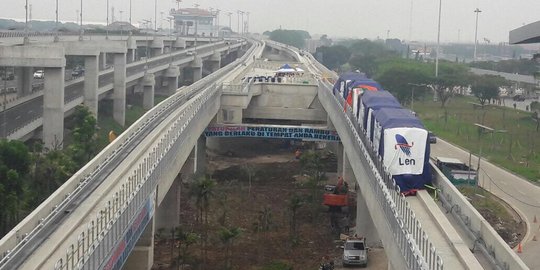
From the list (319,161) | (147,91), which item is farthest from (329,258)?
(147,91)

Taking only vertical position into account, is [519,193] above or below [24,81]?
below

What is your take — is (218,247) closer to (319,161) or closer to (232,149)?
(319,161)

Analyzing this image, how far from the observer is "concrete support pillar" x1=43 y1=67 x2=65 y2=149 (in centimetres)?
4344

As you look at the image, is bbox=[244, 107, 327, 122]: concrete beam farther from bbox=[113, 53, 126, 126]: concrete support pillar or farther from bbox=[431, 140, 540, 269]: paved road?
bbox=[113, 53, 126, 126]: concrete support pillar

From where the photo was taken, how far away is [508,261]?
52.7ft

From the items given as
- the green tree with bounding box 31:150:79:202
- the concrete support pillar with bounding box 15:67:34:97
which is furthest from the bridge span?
the concrete support pillar with bounding box 15:67:34:97

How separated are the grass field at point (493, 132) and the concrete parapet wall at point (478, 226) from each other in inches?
887

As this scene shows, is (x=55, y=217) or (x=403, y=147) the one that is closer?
(x=55, y=217)

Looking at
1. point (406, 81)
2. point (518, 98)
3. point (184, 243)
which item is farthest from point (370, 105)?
point (518, 98)

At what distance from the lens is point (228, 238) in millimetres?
27250

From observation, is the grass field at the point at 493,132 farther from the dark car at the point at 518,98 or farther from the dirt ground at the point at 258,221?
the dirt ground at the point at 258,221

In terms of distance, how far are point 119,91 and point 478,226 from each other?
4773cm

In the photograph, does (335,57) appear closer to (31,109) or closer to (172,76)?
(172,76)

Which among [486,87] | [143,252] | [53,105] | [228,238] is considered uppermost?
[486,87]
